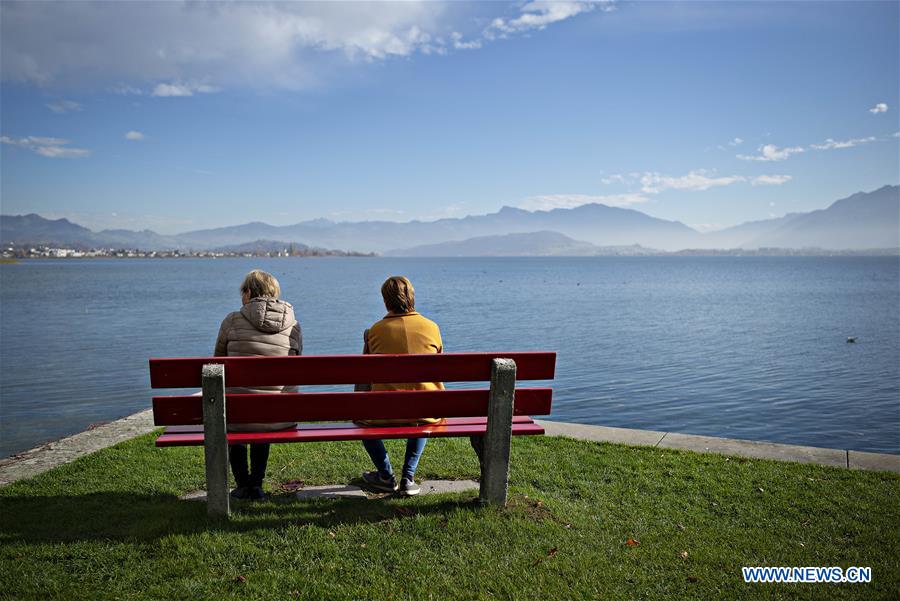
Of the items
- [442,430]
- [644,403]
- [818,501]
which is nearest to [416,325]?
[442,430]

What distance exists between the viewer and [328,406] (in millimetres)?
4797

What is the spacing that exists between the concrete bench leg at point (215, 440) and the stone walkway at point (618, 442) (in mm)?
2905

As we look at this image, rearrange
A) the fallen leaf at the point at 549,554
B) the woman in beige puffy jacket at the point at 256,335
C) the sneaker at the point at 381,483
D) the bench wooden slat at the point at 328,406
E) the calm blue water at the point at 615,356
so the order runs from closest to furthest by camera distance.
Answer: the fallen leaf at the point at 549,554, the bench wooden slat at the point at 328,406, the woman in beige puffy jacket at the point at 256,335, the sneaker at the point at 381,483, the calm blue water at the point at 615,356

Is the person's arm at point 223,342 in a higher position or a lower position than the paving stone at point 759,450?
higher

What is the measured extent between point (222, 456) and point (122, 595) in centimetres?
110

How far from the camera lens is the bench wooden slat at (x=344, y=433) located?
4.93m

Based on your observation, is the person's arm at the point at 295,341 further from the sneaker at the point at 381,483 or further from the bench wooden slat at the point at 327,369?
the sneaker at the point at 381,483

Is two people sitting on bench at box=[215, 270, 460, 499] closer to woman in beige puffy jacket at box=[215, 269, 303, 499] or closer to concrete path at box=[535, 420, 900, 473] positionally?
woman in beige puffy jacket at box=[215, 269, 303, 499]

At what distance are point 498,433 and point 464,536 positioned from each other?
81 cm

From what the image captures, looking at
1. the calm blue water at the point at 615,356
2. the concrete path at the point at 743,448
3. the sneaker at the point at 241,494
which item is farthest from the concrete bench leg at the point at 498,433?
the calm blue water at the point at 615,356

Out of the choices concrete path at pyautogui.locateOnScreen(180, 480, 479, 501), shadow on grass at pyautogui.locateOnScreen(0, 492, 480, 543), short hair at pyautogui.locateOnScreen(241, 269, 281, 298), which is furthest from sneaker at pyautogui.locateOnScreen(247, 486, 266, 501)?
short hair at pyautogui.locateOnScreen(241, 269, 281, 298)

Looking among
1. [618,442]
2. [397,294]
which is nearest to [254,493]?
[397,294]

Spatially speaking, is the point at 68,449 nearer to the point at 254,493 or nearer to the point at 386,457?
the point at 254,493

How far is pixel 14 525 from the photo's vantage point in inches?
195
